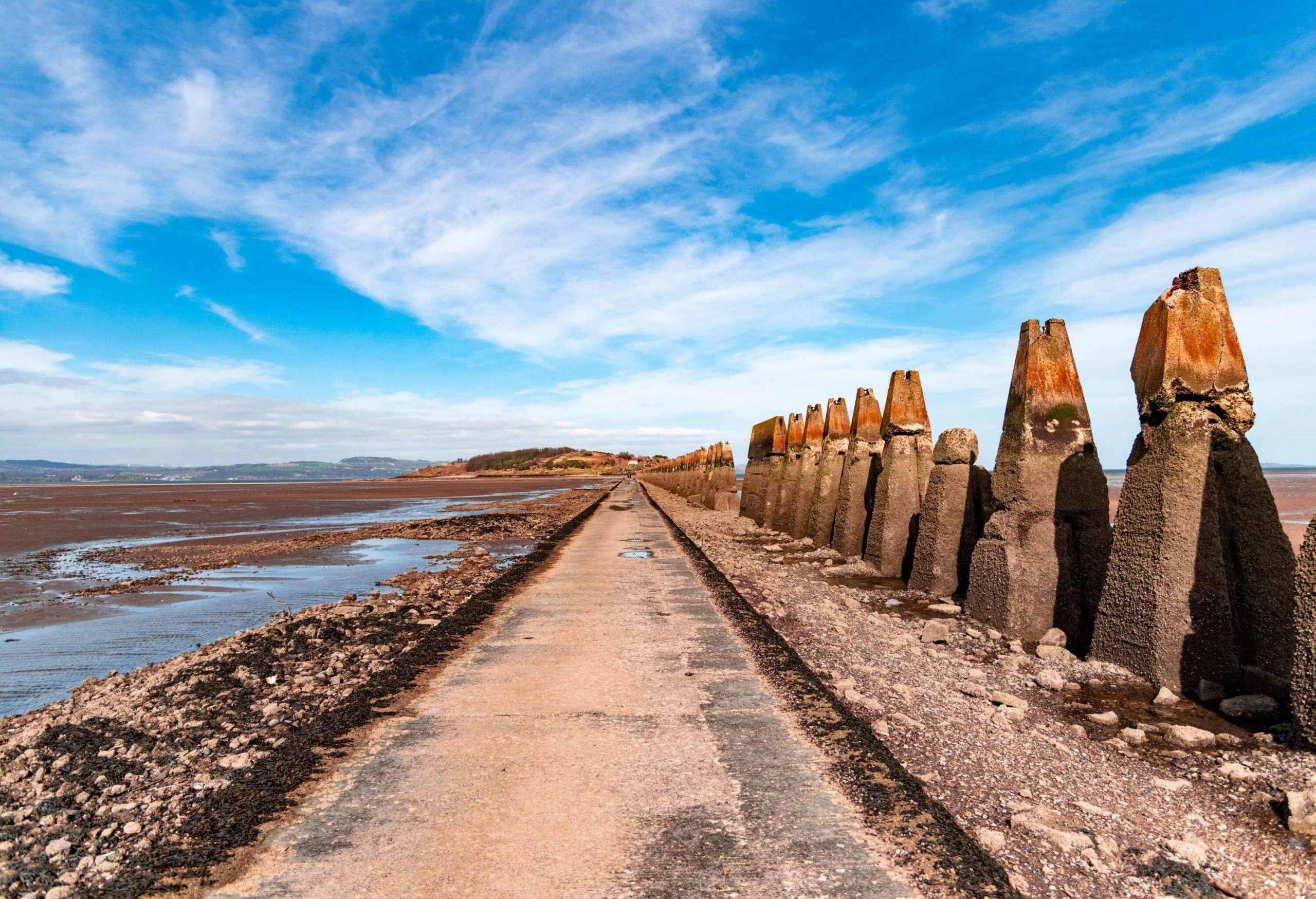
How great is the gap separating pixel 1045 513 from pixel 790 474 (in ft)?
40.9

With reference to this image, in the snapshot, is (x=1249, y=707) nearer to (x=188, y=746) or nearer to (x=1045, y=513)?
(x=1045, y=513)

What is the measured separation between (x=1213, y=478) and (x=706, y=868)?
5289mm

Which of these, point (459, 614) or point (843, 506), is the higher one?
point (843, 506)

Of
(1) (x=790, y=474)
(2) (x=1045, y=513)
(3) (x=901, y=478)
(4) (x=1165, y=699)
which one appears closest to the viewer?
(4) (x=1165, y=699)

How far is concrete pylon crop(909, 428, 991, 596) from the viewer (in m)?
9.76

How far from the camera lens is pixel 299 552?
1777 cm

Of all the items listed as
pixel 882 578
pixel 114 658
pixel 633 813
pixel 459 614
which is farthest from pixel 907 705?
pixel 114 658

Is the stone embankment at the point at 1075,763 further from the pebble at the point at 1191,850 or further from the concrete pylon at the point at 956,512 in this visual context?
the concrete pylon at the point at 956,512

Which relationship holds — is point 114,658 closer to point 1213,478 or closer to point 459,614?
point 459,614

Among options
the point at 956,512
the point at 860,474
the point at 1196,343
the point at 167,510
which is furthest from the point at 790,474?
the point at 167,510

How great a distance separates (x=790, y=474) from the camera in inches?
794

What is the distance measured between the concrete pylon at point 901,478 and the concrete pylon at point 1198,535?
17.6 ft

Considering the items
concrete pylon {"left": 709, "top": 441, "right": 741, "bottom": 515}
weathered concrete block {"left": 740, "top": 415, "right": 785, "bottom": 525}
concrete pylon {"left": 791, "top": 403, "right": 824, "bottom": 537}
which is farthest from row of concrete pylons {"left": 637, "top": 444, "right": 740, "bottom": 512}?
concrete pylon {"left": 791, "top": 403, "right": 824, "bottom": 537}

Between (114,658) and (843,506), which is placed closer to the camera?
(114,658)
